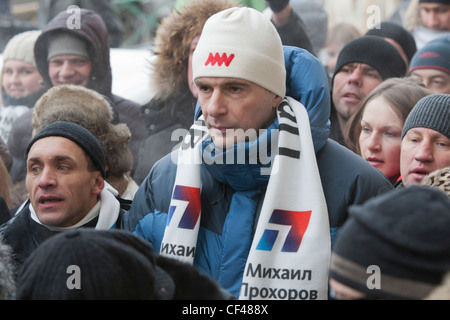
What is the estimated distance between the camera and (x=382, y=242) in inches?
58.6

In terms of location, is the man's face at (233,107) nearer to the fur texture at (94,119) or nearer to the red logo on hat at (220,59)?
the red logo on hat at (220,59)

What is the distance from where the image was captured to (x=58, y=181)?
9.04 ft

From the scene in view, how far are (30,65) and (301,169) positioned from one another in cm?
318

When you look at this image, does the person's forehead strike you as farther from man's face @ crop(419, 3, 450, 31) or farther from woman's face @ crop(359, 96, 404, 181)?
man's face @ crop(419, 3, 450, 31)

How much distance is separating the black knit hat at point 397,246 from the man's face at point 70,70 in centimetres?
311

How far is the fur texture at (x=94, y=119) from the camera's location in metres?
3.26

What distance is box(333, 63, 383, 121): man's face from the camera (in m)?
3.88

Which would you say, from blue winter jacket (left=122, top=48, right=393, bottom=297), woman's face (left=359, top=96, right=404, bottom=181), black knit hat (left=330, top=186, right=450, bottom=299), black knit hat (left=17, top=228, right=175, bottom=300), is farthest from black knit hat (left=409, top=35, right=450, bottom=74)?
black knit hat (left=17, top=228, right=175, bottom=300)

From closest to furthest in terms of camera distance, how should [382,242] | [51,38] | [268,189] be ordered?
[382,242]
[268,189]
[51,38]

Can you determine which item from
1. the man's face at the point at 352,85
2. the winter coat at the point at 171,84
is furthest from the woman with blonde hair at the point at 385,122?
the winter coat at the point at 171,84

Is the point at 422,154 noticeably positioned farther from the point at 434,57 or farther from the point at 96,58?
the point at 96,58

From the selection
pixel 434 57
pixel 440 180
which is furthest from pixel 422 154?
pixel 434 57
